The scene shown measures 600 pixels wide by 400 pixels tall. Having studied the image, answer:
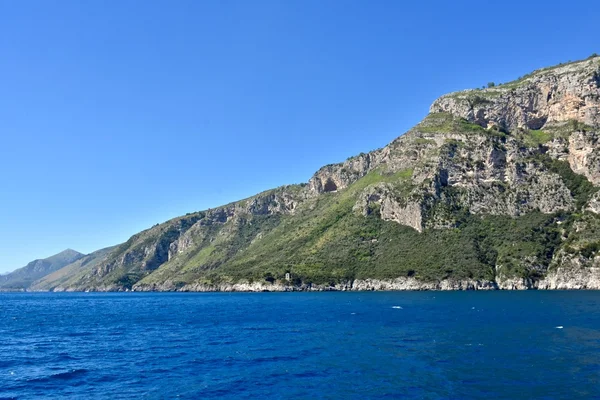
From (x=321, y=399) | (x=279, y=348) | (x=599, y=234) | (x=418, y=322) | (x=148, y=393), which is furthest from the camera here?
(x=599, y=234)

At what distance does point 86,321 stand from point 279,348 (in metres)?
55.7

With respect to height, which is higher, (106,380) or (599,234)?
(599,234)

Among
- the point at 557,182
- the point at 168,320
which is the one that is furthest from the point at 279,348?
the point at 557,182

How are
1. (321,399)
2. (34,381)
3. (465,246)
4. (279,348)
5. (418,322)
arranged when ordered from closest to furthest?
(321,399) < (34,381) < (279,348) < (418,322) < (465,246)

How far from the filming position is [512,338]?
58469 millimetres

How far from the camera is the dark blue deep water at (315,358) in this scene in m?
36.8

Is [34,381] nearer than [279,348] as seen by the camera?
Yes

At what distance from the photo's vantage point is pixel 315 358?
4859cm

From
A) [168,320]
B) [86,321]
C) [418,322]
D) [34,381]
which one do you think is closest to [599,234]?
[418,322]

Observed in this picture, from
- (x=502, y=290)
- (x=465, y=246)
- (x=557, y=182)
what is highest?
(x=557, y=182)

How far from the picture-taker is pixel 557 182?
19750 centimetres

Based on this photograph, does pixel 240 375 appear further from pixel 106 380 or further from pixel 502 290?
pixel 502 290

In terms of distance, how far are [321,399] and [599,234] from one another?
162194mm

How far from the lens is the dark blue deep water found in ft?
121
